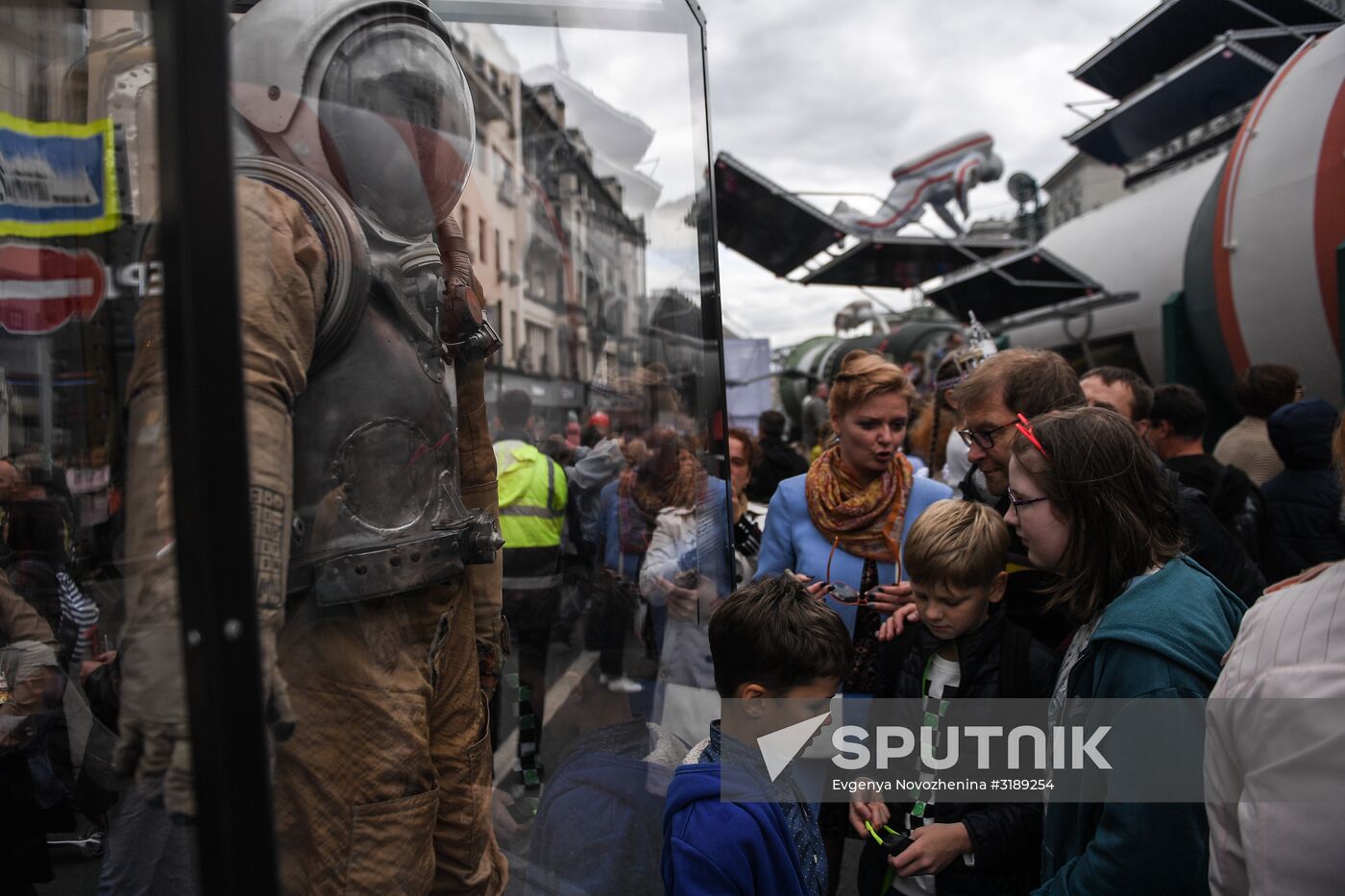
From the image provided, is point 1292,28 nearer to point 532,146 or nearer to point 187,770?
point 532,146

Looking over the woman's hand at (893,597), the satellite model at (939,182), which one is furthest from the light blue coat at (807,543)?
the satellite model at (939,182)

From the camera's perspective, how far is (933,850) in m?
1.74

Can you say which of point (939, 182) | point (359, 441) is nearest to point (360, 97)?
point (359, 441)

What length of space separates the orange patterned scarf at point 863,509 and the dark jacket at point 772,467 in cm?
291

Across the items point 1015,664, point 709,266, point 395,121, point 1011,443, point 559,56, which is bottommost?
point 1015,664

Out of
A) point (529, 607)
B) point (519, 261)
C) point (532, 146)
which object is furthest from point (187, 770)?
point (519, 261)

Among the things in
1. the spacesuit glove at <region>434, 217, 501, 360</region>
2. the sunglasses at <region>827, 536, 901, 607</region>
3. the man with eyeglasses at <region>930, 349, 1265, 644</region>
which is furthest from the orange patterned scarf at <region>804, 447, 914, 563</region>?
the spacesuit glove at <region>434, 217, 501, 360</region>

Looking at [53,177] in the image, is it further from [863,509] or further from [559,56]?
[863,509]

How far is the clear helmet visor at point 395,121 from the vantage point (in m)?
1.45

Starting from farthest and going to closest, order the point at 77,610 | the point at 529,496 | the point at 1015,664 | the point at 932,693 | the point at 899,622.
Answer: the point at 529,496, the point at 899,622, the point at 932,693, the point at 1015,664, the point at 77,610

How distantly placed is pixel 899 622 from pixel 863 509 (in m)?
0.39

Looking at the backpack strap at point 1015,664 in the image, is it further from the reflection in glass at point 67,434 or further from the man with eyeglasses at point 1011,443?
the reflection in glass at point 67,434

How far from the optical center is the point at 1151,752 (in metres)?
1.28

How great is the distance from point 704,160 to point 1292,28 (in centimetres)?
628
